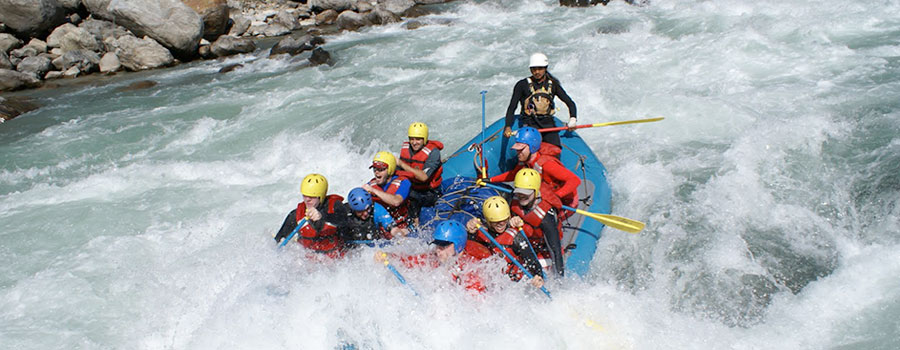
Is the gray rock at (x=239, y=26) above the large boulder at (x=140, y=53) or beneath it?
beneath

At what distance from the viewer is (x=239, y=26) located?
16500mm

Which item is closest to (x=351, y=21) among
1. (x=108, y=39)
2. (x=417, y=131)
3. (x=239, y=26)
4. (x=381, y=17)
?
(x=381, y=17)

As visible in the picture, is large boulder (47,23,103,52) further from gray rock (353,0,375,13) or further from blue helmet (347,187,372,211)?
blue helmet (347,187,372,211)

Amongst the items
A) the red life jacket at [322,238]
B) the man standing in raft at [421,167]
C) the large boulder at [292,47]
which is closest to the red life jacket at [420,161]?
the man standing in raft at [421,167]

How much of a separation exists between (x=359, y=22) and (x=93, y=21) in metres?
6.49

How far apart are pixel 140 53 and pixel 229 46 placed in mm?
1929

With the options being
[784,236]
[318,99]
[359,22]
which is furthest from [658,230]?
[359,22]

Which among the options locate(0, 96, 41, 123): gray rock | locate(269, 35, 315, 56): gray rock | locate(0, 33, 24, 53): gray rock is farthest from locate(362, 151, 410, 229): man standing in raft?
locate(0, 33, 24, 53): gray rock

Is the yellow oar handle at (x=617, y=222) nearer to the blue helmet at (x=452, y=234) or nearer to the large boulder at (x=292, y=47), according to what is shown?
the blue helmet at (x=452, y=234)

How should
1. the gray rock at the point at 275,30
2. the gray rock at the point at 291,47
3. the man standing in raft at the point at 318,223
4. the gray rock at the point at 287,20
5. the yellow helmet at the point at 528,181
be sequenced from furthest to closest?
the gray rock at the point at 287,20 → the gray rock at the point at 275,30 → the gray rock at the point at 291,47 → the man standing in raft at the point at 318,223 → the yellow helmet at the point at 528,181

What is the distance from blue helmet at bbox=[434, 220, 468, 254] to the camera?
3.67m

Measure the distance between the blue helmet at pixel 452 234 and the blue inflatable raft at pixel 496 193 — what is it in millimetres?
756

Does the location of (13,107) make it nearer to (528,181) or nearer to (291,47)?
(291,47)

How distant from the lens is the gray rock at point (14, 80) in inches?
483
